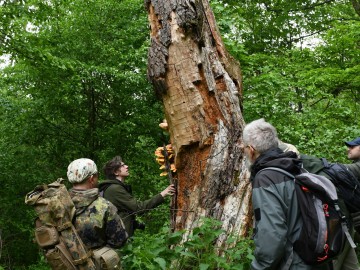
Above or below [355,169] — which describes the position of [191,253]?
below

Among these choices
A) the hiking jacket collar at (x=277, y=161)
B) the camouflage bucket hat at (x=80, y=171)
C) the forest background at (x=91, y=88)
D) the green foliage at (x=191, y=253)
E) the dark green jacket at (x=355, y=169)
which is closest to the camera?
the hiking jacket collar at (x=277, y=161)

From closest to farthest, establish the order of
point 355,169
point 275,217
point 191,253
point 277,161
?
1. point 275,217
2. point 277,161
3. point 191,253
4. point 355,169

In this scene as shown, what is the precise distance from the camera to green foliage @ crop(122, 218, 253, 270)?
13.0 ft

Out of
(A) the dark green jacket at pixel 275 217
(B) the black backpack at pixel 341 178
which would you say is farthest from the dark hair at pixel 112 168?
(A) the dark green jacket at pixel 275 217

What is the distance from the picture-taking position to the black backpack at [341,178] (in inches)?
156

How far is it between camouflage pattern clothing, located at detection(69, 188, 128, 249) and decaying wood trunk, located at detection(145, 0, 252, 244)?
959mm

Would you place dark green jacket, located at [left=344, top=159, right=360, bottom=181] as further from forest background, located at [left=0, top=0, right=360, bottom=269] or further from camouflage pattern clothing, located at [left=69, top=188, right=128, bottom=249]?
forest background, located at [left=0, top=0, right=360, bottom=269]

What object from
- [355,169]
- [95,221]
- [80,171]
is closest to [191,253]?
[95,221]

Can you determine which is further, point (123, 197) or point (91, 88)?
point (91, 88)

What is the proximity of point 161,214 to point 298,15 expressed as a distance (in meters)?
10.0

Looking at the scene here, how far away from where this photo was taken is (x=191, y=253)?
12.9 feet

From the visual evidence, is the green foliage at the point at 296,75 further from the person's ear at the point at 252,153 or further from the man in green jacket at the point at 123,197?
the person's ear at the point at 252,153

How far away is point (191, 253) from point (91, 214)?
3.06 ft

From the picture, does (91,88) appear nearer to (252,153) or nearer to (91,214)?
(91,214)
